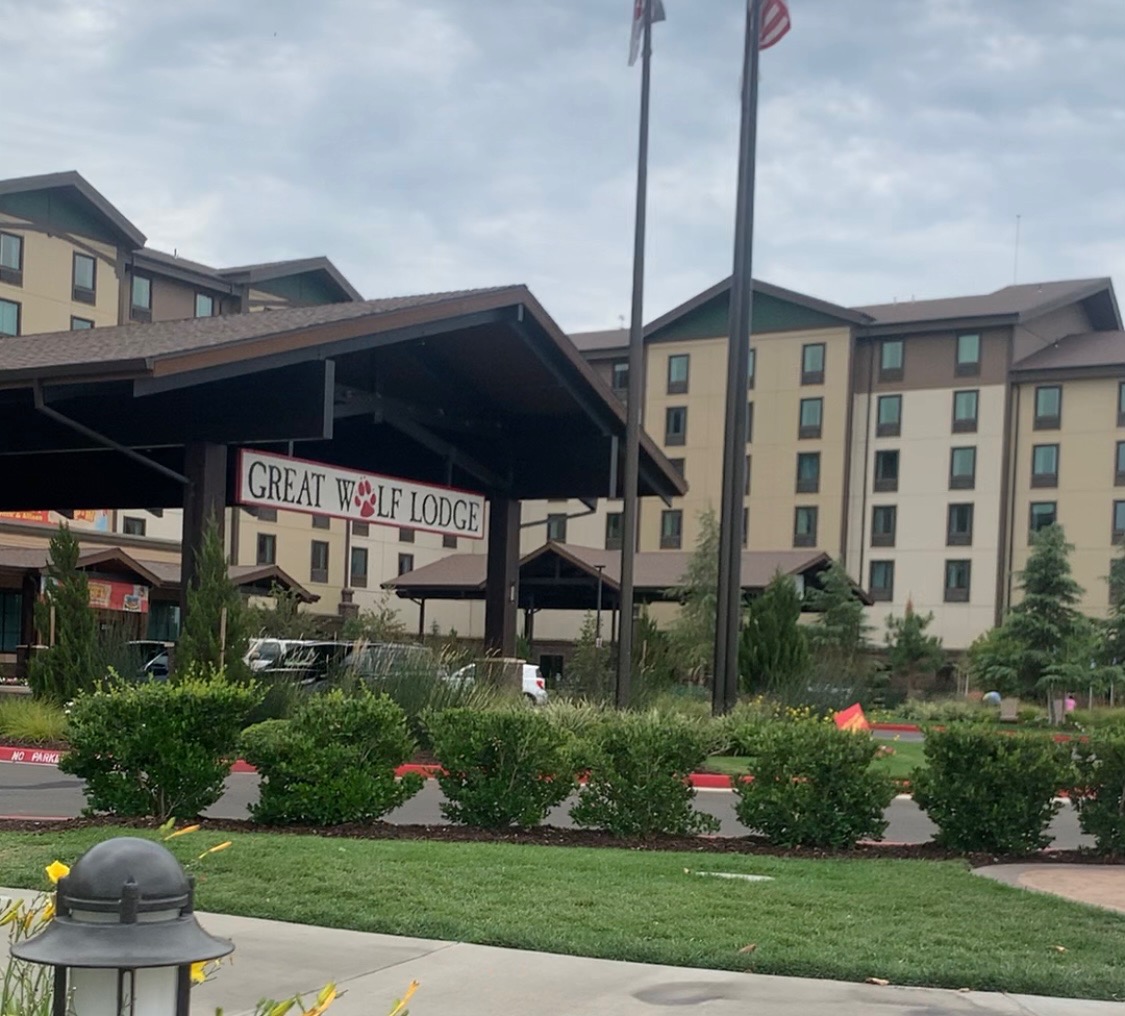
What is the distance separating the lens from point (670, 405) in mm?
71312

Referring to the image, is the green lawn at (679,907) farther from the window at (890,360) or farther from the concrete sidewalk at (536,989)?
the window at (890,360)

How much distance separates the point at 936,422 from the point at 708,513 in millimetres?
12377

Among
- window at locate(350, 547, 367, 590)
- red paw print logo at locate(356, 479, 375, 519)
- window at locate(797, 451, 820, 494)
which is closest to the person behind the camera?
red paw print logo at locate(356, 479, 375, 519)

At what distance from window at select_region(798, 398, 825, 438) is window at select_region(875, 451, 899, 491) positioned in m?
2.95

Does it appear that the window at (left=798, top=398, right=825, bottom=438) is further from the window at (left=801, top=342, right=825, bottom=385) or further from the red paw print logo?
the red paw print logo

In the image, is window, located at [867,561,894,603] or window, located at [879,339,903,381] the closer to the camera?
window, located at [879,339,903,381]

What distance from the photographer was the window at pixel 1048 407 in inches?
2498

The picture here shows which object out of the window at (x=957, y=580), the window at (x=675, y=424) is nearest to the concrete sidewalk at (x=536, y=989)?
the window at (x=957, y=580)

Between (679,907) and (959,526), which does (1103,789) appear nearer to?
(679,907)

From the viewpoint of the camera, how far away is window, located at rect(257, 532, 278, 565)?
65.7 metres

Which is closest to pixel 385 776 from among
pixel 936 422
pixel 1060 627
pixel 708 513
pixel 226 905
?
pixel 226 905

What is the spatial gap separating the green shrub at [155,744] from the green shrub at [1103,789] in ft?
21.4

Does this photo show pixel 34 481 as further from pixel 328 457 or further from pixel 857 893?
pixel 857 893

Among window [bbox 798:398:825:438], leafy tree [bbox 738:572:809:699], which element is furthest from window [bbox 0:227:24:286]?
leafy tree [bbox 738:572:809:699]
